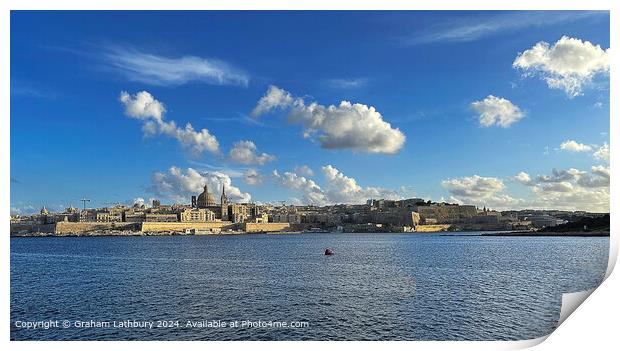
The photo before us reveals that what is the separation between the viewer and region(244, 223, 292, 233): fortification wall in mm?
43781

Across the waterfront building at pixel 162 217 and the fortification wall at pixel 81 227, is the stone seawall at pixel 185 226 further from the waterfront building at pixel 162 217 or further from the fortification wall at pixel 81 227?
the fortification wall at pixel 81 227

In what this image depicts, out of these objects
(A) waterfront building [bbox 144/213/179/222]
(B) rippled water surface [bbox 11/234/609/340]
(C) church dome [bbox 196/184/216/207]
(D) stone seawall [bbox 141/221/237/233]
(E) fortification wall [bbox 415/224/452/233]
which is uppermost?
(C) church dome [bbox 196/184/216/207]

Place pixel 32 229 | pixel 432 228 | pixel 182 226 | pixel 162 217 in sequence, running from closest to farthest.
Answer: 1. pixel 432 228
2. pixel 32 229
3. pixel 182 226
4. pixel 162 217

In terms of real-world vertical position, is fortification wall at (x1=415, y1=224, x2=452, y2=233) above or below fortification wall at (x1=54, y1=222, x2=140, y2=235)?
below

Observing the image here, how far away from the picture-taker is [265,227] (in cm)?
4459

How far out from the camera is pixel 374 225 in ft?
124

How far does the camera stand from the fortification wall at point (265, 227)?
43781 mm

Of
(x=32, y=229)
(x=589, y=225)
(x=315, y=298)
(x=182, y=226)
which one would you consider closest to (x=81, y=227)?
(x=32, y=229)

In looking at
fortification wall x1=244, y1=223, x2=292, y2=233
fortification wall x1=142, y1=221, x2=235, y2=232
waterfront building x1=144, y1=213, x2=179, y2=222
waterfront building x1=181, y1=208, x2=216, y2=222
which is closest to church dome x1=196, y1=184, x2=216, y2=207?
waterfront building x1=181, y1=208, x2=216, y2=222

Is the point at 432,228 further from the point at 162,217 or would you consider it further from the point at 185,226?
the point at 162,217

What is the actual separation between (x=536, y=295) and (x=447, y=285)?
156cm

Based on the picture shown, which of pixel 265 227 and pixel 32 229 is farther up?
pixel 32 229

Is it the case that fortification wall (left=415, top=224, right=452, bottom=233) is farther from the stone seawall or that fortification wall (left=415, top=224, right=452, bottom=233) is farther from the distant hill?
the stone seawall
